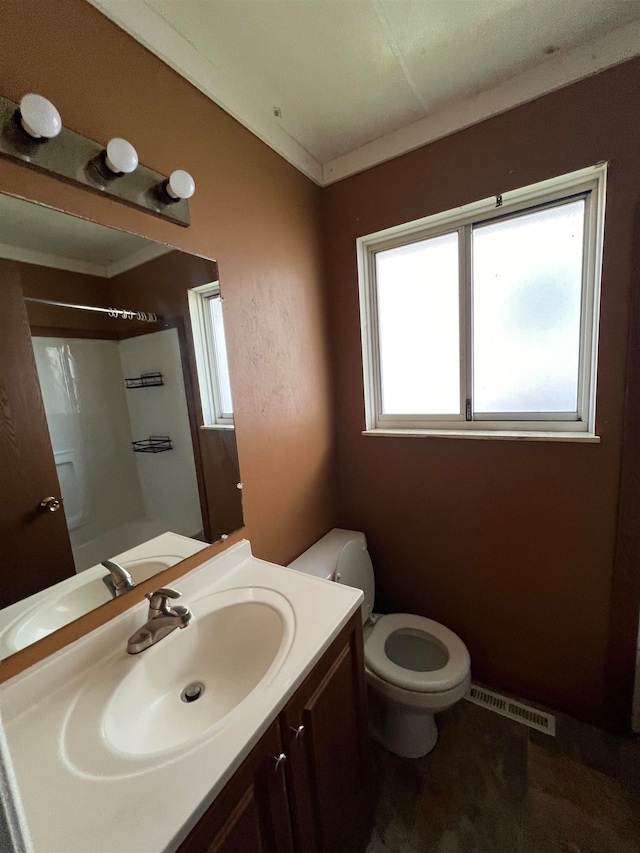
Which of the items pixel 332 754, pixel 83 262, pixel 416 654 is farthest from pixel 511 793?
pixel 83 262

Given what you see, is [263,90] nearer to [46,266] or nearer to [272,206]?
[272,206]

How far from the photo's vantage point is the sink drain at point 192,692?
0.85 meters

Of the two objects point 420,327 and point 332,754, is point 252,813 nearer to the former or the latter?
point 332,754

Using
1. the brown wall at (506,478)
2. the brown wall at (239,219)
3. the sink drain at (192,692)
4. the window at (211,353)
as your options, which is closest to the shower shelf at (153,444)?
the window at (211,353)

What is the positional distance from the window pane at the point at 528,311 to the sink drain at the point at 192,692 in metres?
1.45

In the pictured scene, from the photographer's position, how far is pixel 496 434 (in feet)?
4.63

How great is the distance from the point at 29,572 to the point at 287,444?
35.9 inches

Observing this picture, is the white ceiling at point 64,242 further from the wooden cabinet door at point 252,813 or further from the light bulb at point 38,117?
the wooden cabinet door at point 252,813

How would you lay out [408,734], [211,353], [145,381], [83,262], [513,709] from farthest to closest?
1. [513,709]
2. [408,734]
3. [211,353]
4. [145,381]
5. [83,262]

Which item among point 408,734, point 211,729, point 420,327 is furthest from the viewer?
point 420,327

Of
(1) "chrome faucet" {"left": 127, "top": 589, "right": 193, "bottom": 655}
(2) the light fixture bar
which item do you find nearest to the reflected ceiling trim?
(2) the light fixture bar

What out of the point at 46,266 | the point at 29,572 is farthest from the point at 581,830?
the point at 46,266

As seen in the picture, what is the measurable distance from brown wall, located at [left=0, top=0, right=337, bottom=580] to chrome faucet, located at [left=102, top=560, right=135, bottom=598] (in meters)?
0.45

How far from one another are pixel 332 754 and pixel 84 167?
1.59 metres
